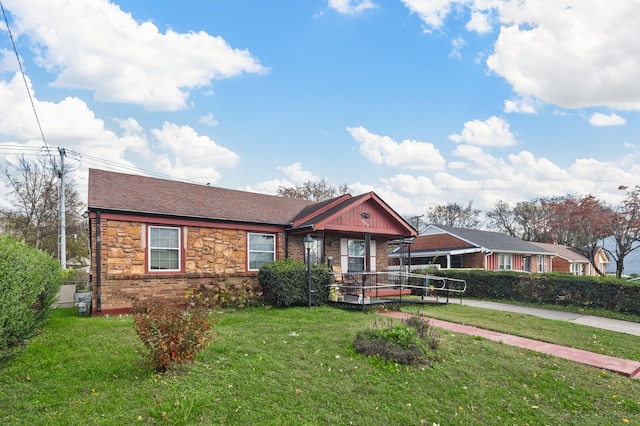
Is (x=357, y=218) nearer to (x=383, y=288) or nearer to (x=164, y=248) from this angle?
(x=383, y=288)

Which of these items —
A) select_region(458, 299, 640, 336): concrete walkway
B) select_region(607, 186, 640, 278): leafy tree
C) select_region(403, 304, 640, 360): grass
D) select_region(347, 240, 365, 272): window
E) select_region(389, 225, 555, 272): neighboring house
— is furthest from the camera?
select_region(389, 225, 555, 272): neighboring house

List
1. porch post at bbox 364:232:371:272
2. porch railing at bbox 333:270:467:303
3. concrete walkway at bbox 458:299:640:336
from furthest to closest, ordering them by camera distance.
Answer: porch post at bbox 364:232:371:272 < porch railing at bbox 333:270:467:303 < concrete walkway at bbox 458:299:640:336

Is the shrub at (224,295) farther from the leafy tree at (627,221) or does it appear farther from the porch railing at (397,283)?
the leafy tree at (627,221)

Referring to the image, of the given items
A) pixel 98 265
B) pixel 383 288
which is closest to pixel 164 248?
pixel 98 265

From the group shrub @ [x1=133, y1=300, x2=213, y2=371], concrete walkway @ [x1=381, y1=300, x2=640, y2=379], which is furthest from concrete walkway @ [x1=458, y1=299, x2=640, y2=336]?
shrub @ [x1=133, y1=300, x2=213, y2=371]

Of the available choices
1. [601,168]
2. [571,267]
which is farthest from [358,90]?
[571,267]

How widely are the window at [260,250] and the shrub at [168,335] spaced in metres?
8.04

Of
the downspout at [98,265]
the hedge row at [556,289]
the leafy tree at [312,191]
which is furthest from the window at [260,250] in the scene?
the leafy tree at [312,191]

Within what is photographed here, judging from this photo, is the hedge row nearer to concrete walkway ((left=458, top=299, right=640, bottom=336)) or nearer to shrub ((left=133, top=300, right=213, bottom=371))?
concrete walkway ((left=458, top=299, right=640, bottom=336))

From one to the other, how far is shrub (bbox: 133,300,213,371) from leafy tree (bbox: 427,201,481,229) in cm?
5174

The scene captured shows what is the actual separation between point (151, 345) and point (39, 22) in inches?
344

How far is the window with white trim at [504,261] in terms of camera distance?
2848cm

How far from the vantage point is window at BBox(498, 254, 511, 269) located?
93.5ft

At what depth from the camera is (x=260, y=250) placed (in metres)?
13.9
